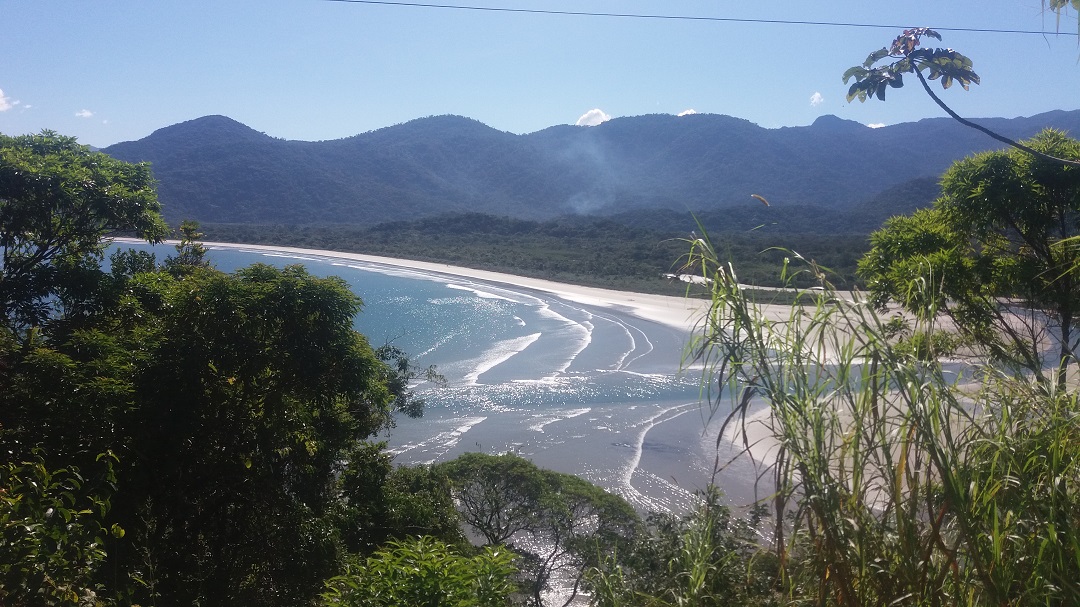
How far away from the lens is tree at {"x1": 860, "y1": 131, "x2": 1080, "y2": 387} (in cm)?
569

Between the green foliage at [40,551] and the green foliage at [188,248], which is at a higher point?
the green foliage at [188,248]

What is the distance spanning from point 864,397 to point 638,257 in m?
40.3

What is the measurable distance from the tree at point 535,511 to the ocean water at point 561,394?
93 centimetres

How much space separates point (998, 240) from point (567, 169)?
11767 centimetres

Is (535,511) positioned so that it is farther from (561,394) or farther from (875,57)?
(561,394)

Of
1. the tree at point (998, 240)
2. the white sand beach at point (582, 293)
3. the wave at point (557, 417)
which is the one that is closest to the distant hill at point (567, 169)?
the white sand beach at point (582, 293)

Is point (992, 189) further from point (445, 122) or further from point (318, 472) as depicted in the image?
point (445, 122)

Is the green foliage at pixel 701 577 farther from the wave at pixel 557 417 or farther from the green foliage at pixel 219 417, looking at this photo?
the wave at pixel 557 417

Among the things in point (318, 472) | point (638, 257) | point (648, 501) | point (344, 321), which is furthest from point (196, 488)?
point (638, 257)

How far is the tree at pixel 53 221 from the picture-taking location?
5.84 meters

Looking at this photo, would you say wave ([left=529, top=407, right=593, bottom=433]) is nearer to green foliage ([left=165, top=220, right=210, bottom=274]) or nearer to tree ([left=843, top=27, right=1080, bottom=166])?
green foliage ([left=165, top=220, right=210, bottom=274])

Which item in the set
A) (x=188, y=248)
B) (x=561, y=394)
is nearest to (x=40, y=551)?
(x=188, y=248)

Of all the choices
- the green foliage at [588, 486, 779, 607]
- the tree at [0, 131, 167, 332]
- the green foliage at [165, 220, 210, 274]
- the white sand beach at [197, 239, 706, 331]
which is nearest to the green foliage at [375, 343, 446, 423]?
the green foliage at [165, 220, 210, 274]

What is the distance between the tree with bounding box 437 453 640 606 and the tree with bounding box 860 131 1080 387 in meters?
3.53
